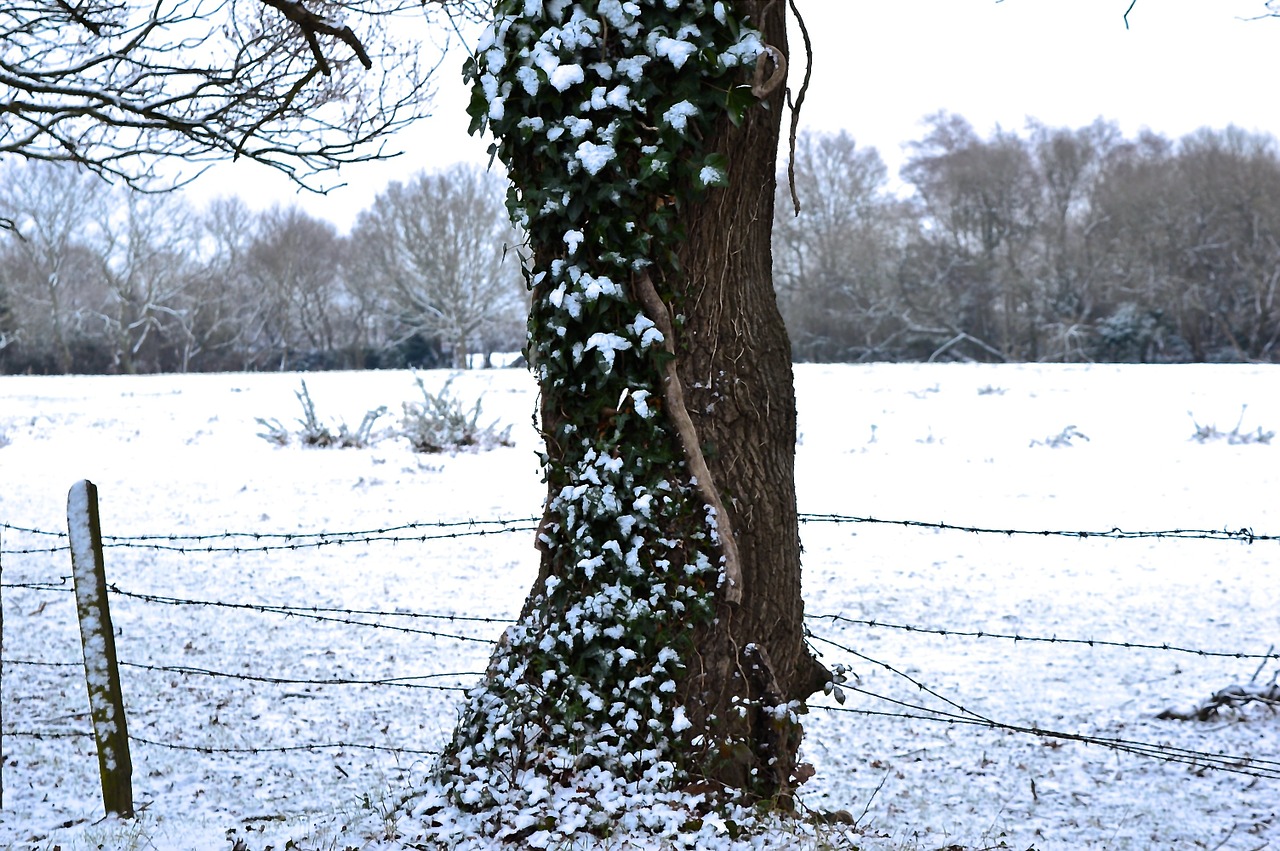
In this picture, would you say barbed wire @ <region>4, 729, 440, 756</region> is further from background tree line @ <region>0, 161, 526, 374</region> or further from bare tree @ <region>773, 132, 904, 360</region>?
background tree line @ <region>0, 161, 526, 374</region>

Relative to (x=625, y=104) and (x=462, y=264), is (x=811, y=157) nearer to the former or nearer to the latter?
(x=462, y=264)

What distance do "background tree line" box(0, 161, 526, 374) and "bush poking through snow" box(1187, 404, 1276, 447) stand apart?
3700 cm

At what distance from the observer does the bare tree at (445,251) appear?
48.5 meters

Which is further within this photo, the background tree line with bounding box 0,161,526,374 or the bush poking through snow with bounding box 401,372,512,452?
the background tree line with bounding box 0,161,526,374

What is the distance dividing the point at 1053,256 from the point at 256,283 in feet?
125

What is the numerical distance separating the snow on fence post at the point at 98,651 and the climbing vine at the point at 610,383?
132 cm

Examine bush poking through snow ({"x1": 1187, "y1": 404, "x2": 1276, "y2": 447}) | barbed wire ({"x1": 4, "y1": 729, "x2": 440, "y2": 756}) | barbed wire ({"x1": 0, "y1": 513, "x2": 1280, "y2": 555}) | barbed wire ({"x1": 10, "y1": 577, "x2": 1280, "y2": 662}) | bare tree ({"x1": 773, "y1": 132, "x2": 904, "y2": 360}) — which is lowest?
barbed wire ({"x1": 4, "y1": 729, "x2": 440, "y2": 756})

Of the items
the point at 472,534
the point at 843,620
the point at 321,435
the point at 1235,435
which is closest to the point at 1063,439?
the point at 1235,435

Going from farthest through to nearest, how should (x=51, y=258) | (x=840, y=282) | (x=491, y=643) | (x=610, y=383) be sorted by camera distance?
(x=51, y=258) < (x=840, y=282) < (x=491, y=643) < (x=610, y=383)

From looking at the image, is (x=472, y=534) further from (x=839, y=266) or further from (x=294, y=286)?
(x=294, y=286)

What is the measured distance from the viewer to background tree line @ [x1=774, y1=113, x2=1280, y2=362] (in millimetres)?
36344

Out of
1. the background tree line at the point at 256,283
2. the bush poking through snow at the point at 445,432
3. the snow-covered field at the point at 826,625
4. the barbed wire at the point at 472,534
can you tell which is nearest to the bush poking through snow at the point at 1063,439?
the snow-covered field at the point at 826,625

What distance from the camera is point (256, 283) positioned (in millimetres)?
53219

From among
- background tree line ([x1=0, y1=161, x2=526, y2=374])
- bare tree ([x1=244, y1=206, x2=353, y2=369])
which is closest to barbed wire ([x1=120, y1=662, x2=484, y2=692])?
background tree line ([x1=0, y1=161, x2=526, y2=374])
